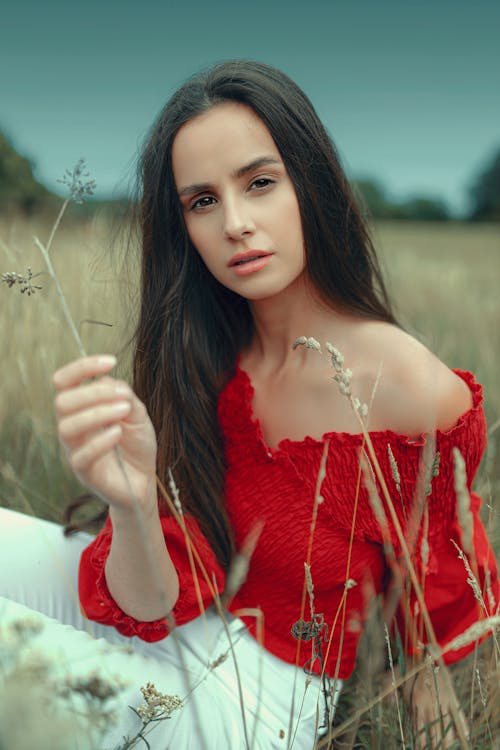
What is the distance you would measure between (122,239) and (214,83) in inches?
25.2

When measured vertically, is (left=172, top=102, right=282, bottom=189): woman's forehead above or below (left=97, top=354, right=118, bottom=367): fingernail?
above

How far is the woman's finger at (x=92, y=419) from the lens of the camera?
947 mm

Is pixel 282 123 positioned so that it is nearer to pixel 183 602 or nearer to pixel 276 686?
pixel 183 602

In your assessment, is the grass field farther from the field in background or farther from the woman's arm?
the woman's arm

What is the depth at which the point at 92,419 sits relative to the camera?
0.95 meters

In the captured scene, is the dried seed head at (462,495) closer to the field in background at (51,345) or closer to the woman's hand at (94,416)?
the woman's hand at (94,416)

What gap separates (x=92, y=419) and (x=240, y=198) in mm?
837

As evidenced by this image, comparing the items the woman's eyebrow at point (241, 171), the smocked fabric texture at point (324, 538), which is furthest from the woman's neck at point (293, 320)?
the woman's eyebrow at point (241, 171)

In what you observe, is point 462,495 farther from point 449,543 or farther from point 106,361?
point 449,543

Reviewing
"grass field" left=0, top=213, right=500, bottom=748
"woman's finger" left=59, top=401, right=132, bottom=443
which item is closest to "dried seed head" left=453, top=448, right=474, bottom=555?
"woman's finger" left=59, top=401, right=132, bottom=443

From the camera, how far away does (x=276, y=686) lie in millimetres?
1725

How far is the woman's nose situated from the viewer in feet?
5.20

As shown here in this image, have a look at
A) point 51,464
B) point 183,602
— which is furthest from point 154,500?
point 51,464

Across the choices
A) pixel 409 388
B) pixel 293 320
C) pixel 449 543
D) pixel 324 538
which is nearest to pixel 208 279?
pixel 293 320
